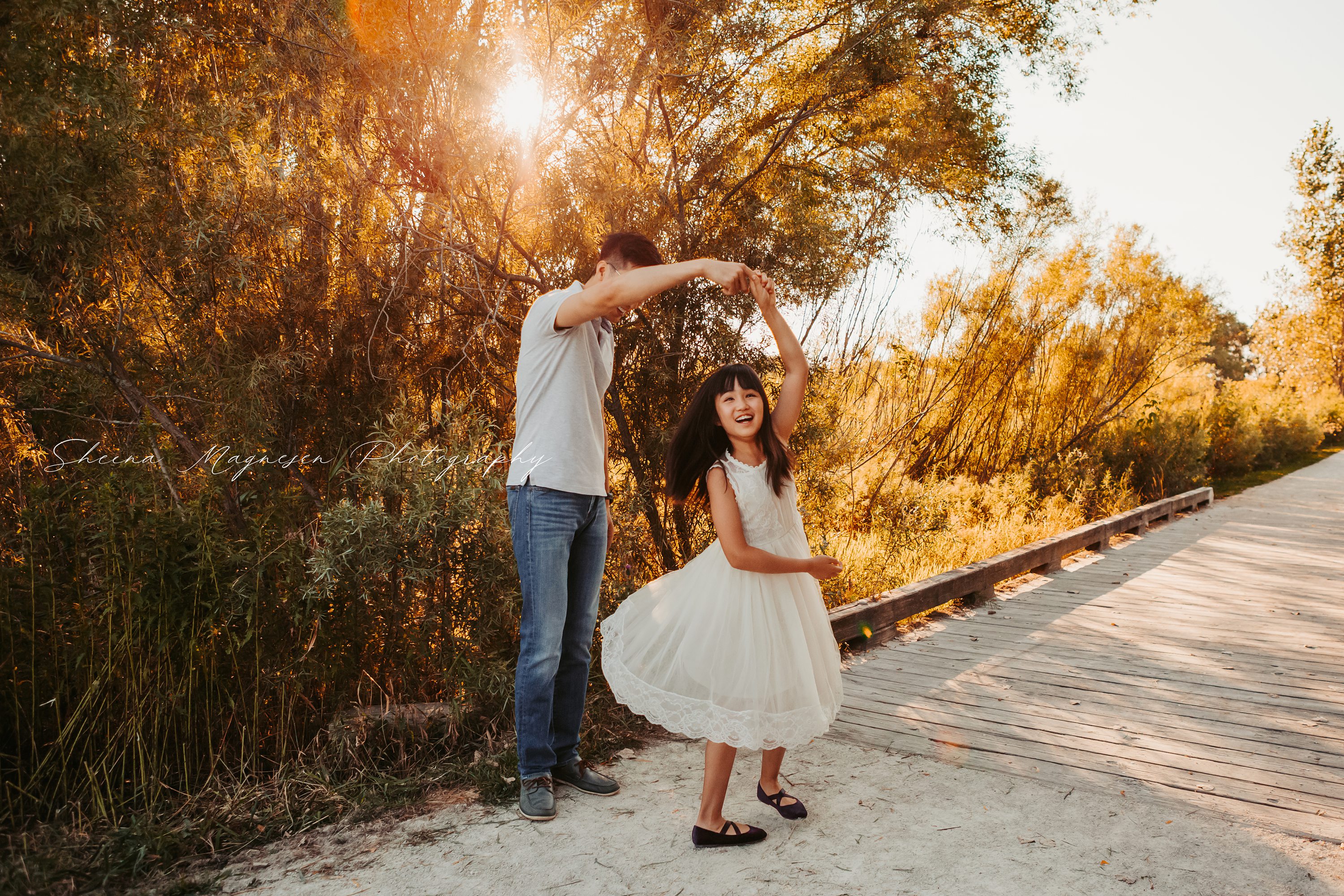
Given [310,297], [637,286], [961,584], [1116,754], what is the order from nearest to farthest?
[637,286] < [1116,754] < [310,297] < [961,584]

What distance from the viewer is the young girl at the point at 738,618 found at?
97.2 inches

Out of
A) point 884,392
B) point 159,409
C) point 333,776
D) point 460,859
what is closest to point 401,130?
point 159,409

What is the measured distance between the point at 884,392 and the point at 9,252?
6.59 meters

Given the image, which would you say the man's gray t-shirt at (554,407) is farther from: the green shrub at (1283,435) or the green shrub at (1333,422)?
the green shrub at (1333,422)

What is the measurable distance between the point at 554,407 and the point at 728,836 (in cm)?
143

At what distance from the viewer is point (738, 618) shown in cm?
256

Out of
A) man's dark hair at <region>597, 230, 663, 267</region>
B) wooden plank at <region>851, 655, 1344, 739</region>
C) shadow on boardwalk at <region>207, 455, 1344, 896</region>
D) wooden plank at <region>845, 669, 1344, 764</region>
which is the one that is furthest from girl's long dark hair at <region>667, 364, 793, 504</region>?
wooden plank at <region>851, 655, 1344, 739</region>

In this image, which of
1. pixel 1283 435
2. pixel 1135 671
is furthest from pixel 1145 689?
pixel 1283 435

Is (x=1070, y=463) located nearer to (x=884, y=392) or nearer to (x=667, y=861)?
(x=884, y=392)

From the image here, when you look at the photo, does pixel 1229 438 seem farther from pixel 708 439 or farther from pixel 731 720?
pixel 731 720

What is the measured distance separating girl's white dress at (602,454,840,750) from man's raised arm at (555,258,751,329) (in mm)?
591

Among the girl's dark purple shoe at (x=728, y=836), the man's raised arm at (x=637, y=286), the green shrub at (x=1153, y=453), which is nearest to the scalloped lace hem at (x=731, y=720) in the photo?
the girl's dark purple shoe at (x=728, y=836)

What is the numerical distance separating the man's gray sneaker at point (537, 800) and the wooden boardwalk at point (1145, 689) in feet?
4.44

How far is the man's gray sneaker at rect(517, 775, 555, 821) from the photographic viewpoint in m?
2.68
